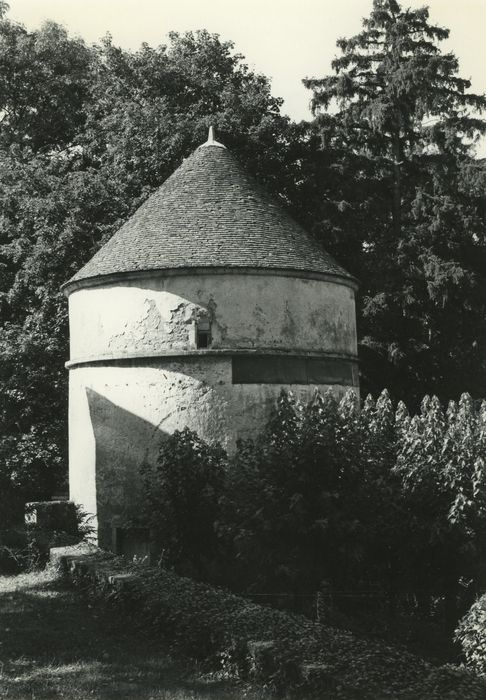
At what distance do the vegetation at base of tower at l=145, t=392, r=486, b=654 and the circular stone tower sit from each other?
6.67 feet

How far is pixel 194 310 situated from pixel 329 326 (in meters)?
2.79

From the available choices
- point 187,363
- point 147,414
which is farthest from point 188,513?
point 187,363

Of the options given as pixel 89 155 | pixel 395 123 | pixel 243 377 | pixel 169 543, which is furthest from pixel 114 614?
pixel 89 155

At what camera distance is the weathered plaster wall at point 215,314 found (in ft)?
53.1

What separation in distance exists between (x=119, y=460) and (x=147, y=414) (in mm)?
1043

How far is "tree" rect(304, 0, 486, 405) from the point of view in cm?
2245

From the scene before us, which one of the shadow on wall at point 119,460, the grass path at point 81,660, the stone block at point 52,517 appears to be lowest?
the grass path at point 81,660

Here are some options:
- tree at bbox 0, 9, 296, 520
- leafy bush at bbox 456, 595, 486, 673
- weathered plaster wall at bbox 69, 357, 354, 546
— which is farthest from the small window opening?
tree at bbox 0, 9, 296, 520

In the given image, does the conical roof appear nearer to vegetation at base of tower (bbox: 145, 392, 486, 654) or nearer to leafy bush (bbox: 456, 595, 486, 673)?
vegetation at base of tower (bbox: 145, 392, 486, 654)

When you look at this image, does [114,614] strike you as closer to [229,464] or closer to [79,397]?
[229,464]

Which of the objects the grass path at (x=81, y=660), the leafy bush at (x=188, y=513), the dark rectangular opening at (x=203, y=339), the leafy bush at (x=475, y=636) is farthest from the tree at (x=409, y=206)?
the grass path at (x=81, y=660)

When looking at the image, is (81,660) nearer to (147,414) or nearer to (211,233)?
(147,414)

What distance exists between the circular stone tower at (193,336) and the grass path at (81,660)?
16.0ft

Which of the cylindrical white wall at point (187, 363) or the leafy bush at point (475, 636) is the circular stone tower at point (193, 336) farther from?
the leafy bush at point (475, 636)
